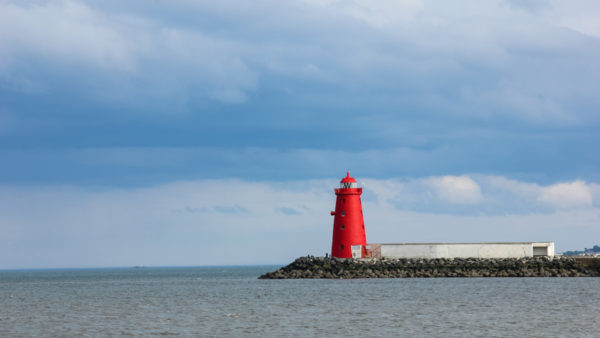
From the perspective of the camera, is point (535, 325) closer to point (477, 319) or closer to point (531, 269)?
point (477, 319)

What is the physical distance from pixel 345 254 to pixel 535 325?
27.4m

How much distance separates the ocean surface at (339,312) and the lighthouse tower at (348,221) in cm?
526

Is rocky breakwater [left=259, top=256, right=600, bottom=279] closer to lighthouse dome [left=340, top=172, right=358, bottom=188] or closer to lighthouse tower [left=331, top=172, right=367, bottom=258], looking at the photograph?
lighthouse tower [left=331, top=172, right=367, bottom=258]

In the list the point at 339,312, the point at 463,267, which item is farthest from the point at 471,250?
the point at 339,312

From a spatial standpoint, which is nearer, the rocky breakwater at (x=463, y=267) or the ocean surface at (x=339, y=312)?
the ocean surface at (x=339, y=312)

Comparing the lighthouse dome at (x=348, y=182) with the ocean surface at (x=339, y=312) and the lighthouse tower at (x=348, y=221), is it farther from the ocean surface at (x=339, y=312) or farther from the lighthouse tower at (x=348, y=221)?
the ocean surface at (x=339, y=312)

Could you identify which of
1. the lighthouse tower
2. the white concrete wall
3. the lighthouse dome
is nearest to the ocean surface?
the lighthouse tower

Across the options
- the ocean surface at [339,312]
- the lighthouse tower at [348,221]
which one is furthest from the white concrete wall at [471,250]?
the ocean surface at [339,312]

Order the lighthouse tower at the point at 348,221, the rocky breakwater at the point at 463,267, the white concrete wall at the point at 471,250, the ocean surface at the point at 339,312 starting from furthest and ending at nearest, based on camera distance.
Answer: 1. the white concrete wall at the point at 471,250
2. the rocky breakwater at the point at 463,267
3. the lighthouse tower at the point at 348,221
4. the ocean surface at the point at 339,312

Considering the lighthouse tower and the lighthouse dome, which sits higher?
the lighthouse dome

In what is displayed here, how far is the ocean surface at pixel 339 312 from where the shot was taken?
1110 inches

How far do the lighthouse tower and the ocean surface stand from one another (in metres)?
5.26

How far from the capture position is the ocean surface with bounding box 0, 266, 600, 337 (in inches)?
1110

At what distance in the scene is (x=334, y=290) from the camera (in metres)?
46.9
